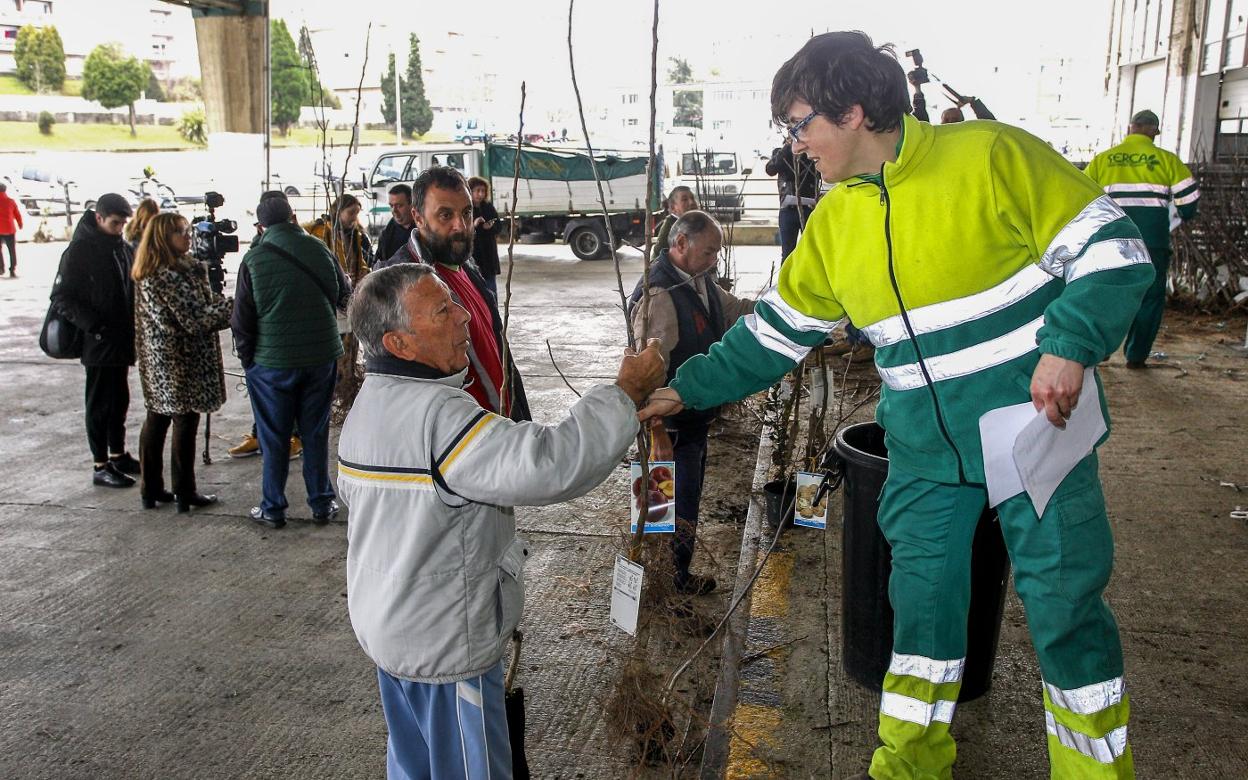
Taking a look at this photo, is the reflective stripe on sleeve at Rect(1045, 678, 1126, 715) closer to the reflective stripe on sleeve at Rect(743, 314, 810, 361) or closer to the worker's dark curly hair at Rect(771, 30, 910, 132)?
Result: the reflective stripe on sleeve at Rect(743, 314, 810, 361)

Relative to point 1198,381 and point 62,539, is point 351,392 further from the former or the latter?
point 1198,381

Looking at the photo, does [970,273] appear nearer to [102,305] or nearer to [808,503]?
[808,503]

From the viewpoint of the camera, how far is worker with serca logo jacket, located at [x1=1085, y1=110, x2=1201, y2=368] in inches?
295

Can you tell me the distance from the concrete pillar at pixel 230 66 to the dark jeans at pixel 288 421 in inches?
456

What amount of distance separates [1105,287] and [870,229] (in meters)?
0.52

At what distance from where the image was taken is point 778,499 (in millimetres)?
4664

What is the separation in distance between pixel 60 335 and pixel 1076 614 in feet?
17.7

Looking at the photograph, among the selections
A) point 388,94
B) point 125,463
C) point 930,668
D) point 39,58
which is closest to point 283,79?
point 388,94

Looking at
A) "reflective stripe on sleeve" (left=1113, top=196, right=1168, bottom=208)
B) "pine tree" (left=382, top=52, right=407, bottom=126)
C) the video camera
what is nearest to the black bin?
the video camera

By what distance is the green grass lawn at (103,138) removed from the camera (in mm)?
44219

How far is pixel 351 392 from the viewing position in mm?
7012

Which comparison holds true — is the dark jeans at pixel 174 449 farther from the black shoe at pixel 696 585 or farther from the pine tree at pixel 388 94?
the pine tree at pixel 388 94

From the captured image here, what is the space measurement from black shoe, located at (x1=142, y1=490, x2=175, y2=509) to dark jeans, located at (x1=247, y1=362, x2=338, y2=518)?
0.66 meters

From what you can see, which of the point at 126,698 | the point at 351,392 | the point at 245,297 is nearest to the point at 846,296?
the point at 126,698
